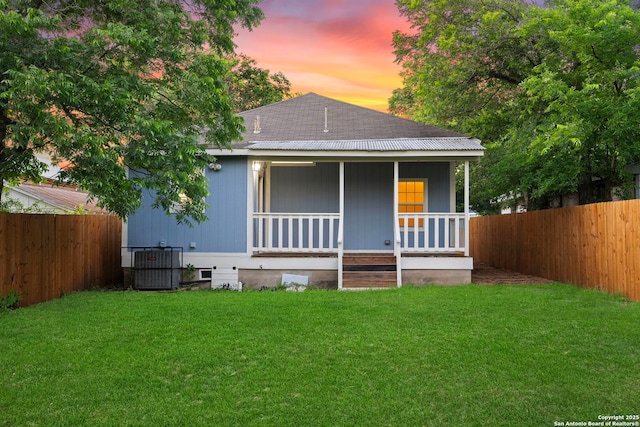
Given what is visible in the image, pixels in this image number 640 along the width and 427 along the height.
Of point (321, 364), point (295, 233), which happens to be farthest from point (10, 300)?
point (295, 233)

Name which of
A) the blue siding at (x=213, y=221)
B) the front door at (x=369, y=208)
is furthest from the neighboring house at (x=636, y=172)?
the blue siding at (x=213, y=221)

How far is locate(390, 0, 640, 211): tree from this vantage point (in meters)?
8.56

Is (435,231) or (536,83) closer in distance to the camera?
(536,83)

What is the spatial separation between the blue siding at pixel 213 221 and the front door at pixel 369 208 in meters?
2.70

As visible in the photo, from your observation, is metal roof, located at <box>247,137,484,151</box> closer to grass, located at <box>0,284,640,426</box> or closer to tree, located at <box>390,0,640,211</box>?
tree, located at <box>390,0,640,211</box>

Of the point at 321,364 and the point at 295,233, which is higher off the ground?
the point at 295,233

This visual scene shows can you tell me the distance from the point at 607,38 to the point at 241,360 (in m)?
9.09

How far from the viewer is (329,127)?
1172cm

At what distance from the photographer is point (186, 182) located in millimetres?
6738

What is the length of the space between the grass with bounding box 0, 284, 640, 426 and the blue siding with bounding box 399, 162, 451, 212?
433cm

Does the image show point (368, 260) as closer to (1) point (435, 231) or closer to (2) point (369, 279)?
(2) point (369, 279)

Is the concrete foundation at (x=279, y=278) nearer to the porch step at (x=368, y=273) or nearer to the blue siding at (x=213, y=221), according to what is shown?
the porch step at (x=368, y=273)

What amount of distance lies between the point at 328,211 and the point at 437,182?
9.11 feet

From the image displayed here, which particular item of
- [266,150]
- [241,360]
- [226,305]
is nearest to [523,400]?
[241,360]
